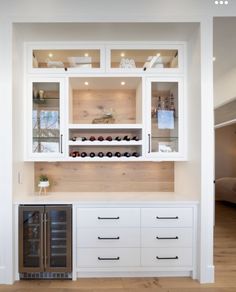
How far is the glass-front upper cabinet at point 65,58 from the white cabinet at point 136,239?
162 cm

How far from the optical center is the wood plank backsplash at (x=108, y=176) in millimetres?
3445

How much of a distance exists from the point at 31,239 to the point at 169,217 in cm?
151

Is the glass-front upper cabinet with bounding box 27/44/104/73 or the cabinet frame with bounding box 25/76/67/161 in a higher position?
the glass-front upper cabinet with bounding box 27/44/104/73

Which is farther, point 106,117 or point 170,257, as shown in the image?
point 106,117

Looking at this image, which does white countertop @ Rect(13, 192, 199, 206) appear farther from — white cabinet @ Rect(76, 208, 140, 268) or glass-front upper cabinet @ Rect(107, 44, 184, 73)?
glass-front upper cabinet @ Rect(107, 44, 184, 73)

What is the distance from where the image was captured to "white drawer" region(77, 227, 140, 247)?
282 centimetres

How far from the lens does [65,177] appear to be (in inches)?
136

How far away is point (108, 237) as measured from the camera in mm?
2826

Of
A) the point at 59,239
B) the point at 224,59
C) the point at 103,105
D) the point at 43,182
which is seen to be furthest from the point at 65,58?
the point at 224,59

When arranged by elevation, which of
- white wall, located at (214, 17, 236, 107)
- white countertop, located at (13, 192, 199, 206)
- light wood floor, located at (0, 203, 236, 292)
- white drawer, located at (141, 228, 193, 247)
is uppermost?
white wall, located at (214, 17, 236, 107)

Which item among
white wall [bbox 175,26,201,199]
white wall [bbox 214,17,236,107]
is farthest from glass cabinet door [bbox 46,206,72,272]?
white wall [bbox 214,17,236,107]

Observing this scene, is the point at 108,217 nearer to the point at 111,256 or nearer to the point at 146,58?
the point at 111,256

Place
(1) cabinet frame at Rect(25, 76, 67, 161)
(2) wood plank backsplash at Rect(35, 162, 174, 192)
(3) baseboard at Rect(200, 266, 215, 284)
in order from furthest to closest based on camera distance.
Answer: (2) wood plank backsplash at Rect(35, 162, 174, 192), (1) cabinet frame at Rect(25, 76, 67, 161), (3) baseboard at Rect(200, 266, 215, 284)

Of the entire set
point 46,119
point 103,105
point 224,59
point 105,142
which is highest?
point 224,59
